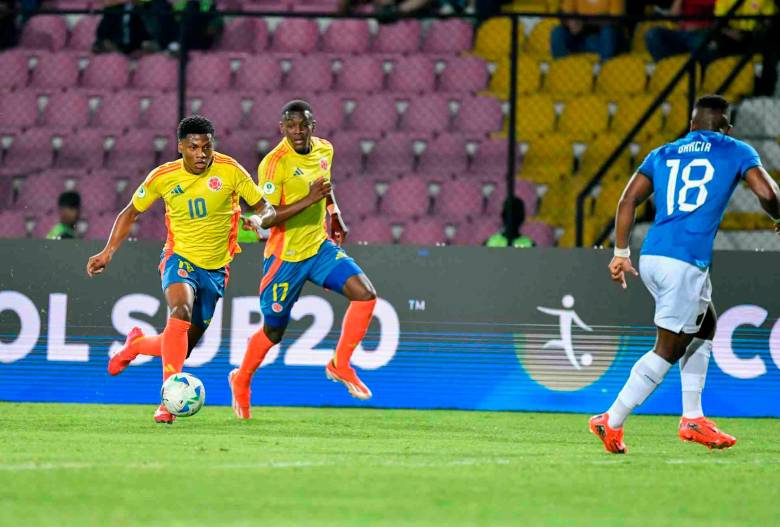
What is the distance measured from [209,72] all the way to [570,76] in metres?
4.04

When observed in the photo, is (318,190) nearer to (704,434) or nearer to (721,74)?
(704,434)

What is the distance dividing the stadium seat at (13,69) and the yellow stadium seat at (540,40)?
5.73 meters

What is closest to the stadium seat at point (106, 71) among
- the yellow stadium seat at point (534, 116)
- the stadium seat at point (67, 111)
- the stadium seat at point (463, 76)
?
the stadium seat at point (67, 111)

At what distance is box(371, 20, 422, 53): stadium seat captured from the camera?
17.3 meters

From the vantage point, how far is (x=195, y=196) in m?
10.5

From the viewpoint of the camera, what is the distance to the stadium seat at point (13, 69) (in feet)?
56.4

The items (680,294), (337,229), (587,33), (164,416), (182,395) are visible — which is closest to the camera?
(680,294)

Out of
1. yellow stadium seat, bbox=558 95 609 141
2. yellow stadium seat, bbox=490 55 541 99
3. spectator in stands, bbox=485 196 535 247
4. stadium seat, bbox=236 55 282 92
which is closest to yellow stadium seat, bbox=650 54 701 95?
yellow stadium seat, bbox=558 95 609 141

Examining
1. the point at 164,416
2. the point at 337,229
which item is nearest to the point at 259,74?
the point at 337,229

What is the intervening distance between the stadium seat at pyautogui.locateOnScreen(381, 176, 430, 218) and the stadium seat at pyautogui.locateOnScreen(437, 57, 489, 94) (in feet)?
5.55

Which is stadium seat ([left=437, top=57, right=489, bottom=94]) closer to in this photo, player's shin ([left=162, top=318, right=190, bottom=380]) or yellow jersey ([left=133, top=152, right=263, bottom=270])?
yellow jersey ([left=133, top=152, right=263, bottom=270])

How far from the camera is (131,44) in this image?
16766mm

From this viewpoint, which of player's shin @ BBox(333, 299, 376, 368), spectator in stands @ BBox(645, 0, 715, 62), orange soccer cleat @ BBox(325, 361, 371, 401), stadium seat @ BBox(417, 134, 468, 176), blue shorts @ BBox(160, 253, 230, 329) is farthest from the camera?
spectator in stands @ BBox(645, 0, 715, 62)

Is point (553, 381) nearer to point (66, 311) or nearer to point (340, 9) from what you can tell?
point (66, 311)
